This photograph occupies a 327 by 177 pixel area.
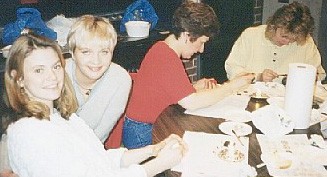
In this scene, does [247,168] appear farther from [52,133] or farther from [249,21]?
[249,21]

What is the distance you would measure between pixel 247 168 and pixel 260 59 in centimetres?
159

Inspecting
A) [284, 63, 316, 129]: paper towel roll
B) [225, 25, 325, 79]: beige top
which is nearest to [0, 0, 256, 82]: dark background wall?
[225, 25, 325, 79]: beige top

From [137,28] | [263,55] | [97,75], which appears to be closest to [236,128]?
[97,75]

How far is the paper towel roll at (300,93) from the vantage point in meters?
2.22

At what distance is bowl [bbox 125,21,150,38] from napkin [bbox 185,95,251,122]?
149 centimetres

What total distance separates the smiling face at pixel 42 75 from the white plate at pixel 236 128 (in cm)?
88

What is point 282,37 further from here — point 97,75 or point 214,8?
point 214,8

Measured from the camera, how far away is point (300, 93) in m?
2.27

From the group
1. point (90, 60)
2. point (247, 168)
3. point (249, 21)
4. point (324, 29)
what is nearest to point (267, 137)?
point (247, 168)

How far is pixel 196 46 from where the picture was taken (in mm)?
2602

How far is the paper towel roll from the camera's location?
2.22 metres

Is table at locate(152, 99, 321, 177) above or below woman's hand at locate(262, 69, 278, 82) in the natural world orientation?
below

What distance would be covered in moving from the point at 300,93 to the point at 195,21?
2.23ft

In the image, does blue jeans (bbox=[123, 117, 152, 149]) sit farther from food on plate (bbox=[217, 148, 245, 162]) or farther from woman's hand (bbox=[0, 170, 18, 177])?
woman's hand (bbox=[0, 170, 18, 177])
